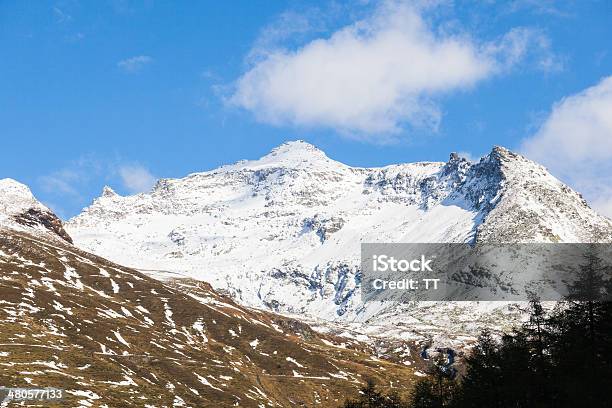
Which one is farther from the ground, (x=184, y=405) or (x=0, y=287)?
(x=0, y=287)

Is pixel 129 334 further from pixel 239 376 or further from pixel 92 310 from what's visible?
pixel 239 376

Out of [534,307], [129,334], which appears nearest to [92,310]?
[129,334]

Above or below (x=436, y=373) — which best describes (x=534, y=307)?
above

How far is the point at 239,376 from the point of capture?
18000 centimetres

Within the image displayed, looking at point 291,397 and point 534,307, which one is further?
point 291,397

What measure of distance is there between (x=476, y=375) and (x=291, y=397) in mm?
99645

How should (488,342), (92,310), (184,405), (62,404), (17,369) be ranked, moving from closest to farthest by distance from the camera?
(488,342) < (62,404) < (17,369) < (184,405) < (92,310)

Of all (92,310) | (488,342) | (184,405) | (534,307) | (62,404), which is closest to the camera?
(534,307)

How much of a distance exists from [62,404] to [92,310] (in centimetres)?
7820

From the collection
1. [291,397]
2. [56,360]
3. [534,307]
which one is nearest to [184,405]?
[56,360]

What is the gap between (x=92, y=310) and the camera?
649 ft

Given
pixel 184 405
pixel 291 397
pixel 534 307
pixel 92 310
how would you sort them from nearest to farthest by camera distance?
pixel 534 307 → pixel 184 405 → pixel 291 397 → pixel 92 310

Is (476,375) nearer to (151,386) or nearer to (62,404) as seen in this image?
(62,404)

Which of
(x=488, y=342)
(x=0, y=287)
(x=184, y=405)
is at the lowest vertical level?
(x=184, y=405)
